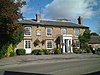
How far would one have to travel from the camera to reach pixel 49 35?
48531mm

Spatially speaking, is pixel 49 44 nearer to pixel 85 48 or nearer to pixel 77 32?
pixel 77 32

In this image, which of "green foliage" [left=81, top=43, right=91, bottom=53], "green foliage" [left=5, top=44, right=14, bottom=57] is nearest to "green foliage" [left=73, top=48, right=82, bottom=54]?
"green foliage" [left=81, top=43, right=91, bottom=53]

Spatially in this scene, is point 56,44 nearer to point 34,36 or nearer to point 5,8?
point 34,36

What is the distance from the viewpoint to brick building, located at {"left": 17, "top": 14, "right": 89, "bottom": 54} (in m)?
45.4

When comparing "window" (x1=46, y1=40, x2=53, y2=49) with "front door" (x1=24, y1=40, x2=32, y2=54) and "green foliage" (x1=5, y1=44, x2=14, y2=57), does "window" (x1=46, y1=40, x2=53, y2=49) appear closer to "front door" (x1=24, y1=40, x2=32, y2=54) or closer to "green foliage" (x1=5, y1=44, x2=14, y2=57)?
"front door" (x1=24, y1=40, x2=32, y2=54)

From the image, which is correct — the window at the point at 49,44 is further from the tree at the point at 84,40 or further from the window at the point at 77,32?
the tree at the point at 84,40

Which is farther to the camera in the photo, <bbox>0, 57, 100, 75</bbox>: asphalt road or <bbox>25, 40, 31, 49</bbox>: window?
<bbox>25, 40, 31, 49</bbox>: window

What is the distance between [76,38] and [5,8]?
90.0ft

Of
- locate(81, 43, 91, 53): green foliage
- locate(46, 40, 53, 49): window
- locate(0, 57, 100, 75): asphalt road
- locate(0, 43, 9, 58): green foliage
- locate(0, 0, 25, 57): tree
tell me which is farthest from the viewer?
locate(81, 43, 91, 53): green foliage

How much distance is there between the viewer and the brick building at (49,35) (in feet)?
149

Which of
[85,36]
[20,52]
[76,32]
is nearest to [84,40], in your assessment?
[85,36]

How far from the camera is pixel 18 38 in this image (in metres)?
38.9

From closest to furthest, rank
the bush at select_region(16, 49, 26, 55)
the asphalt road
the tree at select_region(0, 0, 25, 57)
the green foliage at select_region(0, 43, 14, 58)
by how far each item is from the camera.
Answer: the asphalt road
the tree at select_region(0, 0, 25, 57)
the green foliage at select_region(0, 43, 14, 58)
the bush at select_region(16, 49, 26, 55)

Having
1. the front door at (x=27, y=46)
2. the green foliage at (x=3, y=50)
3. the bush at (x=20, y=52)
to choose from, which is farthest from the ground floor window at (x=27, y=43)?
the green foliage at (x=3, y=50)
